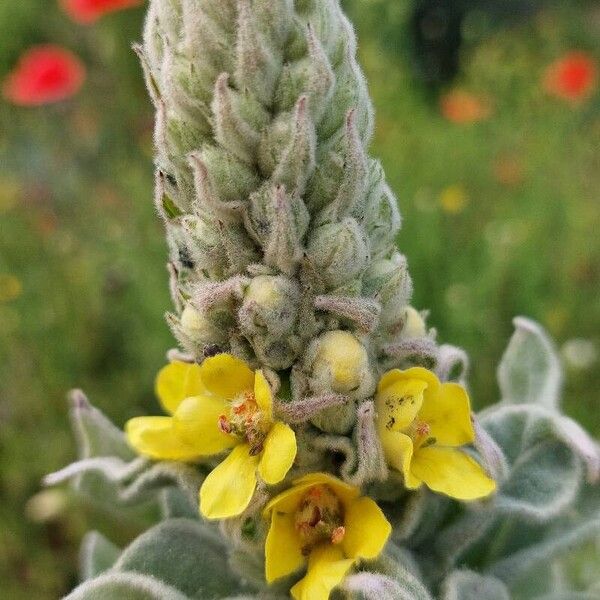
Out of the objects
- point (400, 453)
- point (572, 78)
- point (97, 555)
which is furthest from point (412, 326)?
point (572, 78)

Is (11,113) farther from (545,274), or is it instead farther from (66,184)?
(545,274)

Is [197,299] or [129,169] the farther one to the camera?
[129,169]

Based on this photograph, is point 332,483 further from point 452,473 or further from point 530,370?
point 530,370

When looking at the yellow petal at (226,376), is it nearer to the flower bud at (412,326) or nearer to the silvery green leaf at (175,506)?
the flower bud at (412,326)

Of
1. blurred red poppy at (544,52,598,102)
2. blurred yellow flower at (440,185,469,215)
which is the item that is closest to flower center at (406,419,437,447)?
blurred yellow flower at (440,185,469,215)

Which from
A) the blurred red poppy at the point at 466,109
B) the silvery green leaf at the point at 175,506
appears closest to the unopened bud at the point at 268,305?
the silvery green leaf at the point at 175,506

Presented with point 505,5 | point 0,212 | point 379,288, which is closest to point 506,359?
point 379,288

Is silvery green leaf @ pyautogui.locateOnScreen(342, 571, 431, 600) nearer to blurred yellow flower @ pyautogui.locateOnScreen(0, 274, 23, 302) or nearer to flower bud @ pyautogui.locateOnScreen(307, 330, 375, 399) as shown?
flower bud @ pyautogui.locateOnScreen(307, 330, 375, 399)
